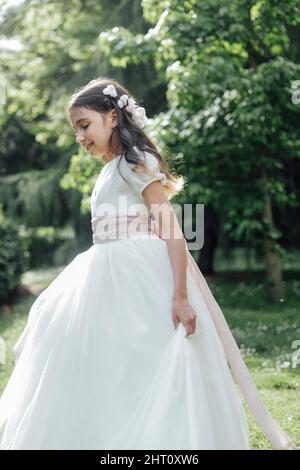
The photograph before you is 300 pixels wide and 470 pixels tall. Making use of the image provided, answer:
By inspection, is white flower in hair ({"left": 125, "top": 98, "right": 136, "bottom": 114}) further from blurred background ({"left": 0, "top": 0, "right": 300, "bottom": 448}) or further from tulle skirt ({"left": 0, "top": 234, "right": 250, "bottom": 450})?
tulle skirt ({"left": 0, "top": 234, "right": 250, "bottom": 450})

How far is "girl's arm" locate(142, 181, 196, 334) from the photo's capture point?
2.46m

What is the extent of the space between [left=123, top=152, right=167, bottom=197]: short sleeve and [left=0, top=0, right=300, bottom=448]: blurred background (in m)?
0.54

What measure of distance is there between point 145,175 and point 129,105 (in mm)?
389

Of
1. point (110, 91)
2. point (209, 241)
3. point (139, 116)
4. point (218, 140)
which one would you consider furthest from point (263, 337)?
point (209, 241)

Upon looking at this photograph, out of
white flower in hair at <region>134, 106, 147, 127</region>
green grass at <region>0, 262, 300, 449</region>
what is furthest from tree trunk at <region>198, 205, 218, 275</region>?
white flower in hair at <region>134, 106, 147, 127</region>

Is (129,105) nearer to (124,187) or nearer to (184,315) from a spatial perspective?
(124,187)

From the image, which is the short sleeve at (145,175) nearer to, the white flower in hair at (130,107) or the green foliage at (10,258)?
the white flower in hair at (130,107)

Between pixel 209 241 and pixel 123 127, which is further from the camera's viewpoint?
pixel 209 241

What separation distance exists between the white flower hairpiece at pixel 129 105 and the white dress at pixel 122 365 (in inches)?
9.8

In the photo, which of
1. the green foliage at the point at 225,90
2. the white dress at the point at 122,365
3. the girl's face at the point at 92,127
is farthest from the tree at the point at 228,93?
the white dress at the point at 122,365

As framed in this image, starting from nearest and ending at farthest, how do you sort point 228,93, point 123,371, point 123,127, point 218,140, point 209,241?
point 123,371 → point 123,127 → point 228,93 → point 218,140 → point 209,241

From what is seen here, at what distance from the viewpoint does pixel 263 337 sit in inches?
259

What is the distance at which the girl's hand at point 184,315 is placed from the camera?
7.97 feet
